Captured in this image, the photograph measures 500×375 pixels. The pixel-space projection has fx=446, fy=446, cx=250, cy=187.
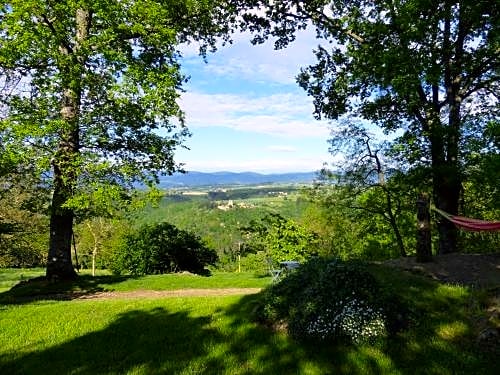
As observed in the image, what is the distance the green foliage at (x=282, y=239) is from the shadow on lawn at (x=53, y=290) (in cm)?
833

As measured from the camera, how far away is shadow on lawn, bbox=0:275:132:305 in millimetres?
14797

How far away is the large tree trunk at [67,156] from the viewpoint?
14625mm

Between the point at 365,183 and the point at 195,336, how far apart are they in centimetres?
1689

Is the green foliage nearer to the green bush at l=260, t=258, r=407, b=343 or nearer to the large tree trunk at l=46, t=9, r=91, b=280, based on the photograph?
the large tree trunk at l=46, t=9, r=91, b=280

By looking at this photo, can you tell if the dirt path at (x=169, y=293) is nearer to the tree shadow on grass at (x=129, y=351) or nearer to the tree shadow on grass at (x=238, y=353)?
the tree shadow on grass at (x=129, y=351)

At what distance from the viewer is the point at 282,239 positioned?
23.5 m

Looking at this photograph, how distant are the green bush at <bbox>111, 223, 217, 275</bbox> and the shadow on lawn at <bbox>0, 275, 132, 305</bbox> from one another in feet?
15.8

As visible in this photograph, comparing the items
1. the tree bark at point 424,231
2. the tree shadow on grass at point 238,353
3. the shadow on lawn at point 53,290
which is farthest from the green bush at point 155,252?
the tree shadow on grass at point 238,353

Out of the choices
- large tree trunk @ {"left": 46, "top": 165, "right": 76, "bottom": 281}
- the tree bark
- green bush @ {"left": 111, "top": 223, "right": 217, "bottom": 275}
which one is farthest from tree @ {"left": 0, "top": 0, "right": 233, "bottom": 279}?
the tree bark

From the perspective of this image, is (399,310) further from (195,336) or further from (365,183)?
(365,183)

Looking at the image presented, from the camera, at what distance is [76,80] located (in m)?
14.5

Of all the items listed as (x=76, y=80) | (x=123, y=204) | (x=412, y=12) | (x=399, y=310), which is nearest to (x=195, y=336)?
(x=399, y=310)

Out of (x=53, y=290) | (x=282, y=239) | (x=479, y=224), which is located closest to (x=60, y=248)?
(x=53, y=290)

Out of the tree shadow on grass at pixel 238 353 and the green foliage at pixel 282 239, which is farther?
the green foliage at pixel 282 239
